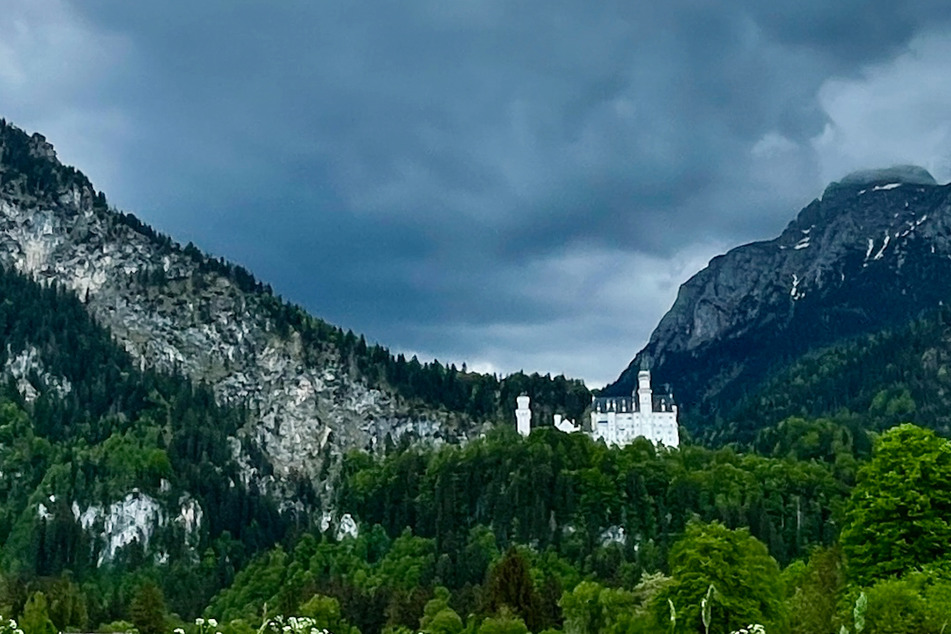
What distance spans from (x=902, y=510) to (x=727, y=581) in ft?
32.6

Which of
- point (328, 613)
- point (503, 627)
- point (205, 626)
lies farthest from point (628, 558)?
point (205, 626)

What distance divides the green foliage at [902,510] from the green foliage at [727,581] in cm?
470

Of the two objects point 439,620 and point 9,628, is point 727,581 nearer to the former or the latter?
point 439,620

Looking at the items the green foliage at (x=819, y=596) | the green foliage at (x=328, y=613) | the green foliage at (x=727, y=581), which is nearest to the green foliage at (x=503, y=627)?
the green foliage at (x=328, y=613)

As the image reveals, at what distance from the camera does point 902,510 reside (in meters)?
64.2

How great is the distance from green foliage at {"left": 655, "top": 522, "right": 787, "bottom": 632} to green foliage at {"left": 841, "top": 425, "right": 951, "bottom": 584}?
4.70 metres

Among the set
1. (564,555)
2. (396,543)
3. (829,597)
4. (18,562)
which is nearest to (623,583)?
(564,555)

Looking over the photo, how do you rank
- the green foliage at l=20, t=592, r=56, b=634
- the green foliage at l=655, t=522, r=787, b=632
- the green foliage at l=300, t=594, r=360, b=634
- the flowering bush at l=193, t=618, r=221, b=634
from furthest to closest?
the green foliage at l=300, t=594, r=360, b=634 < the green foliage at l=20, t=592, r=56, b=634 < the green foliage at l=655, t=522, r=787, b=632 < the flowering bush at l=193, t=618, r=221, b=634

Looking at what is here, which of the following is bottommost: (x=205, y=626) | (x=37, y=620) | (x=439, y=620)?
(x=439, y=620)

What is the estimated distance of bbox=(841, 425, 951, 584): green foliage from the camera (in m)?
62.8

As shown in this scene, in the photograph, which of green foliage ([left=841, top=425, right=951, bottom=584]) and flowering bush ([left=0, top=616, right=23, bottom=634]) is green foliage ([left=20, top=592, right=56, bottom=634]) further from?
flowering bush ([left=0, top=616, right=23, bottom=634])

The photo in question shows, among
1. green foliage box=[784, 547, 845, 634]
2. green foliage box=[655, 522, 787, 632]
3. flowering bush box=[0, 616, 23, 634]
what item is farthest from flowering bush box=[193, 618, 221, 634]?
green foliage box=[784, 547, 845, 634]

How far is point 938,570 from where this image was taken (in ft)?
198

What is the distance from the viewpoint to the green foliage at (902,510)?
6281 cm
